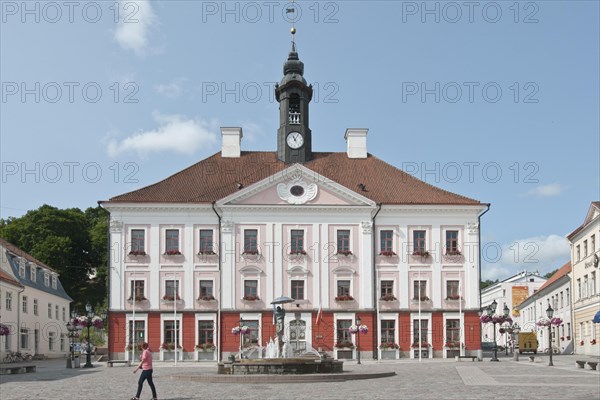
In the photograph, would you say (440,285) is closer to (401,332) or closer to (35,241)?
(401,332)

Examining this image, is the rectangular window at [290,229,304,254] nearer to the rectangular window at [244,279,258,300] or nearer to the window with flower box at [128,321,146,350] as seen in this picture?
the rectangular window at [244,279,258,300]

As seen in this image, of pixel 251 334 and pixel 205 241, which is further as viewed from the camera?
pixel 205 241

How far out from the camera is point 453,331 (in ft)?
167

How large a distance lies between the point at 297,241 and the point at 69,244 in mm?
27719

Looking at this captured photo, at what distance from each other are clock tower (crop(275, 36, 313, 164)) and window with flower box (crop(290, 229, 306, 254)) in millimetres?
5727

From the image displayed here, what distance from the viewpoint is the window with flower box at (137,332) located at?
49469 mm

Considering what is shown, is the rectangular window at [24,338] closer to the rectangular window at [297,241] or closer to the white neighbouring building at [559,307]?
the rectangular window at [297,241]

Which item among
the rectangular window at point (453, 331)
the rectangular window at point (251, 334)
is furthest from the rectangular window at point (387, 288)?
the rectangular window at point (251, 334)

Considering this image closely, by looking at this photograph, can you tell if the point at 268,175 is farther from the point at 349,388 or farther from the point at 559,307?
the point at 349,388

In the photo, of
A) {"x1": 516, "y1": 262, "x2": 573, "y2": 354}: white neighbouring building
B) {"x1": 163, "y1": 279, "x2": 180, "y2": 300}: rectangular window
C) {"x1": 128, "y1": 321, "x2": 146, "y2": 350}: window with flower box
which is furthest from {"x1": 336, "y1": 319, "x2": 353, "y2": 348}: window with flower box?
{"x1": 516, "y1": 262, "x2": 573, "y2": 354}: white neighbouring building

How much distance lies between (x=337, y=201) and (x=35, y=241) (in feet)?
104

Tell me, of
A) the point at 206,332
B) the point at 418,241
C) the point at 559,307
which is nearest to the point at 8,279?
the point at 206,332

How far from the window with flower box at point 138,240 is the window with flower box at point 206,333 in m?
5.71

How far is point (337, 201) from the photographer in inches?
2032
